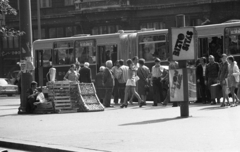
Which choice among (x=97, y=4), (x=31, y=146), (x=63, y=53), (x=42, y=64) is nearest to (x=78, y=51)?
(x=63, y=53)

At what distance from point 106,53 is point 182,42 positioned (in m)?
15.4

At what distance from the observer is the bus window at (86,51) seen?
30922 mm

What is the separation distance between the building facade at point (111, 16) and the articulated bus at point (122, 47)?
46.2 feet

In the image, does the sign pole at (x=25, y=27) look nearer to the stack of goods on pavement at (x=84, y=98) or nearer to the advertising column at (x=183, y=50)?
the stack of goods on pavement at (x=84, y=98)

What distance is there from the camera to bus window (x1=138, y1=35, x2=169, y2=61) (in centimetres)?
2798

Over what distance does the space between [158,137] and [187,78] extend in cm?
455

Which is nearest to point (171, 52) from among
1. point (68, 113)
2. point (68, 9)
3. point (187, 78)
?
point (187, 78)

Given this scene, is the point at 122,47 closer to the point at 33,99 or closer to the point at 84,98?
the point at 84,98

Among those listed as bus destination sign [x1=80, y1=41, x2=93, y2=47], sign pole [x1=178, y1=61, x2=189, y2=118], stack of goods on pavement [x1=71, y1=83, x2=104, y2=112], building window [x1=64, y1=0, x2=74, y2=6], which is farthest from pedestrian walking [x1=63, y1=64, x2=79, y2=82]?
building window [x1=64, y1=0, x2=74, y2=6]

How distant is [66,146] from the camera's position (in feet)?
33.7

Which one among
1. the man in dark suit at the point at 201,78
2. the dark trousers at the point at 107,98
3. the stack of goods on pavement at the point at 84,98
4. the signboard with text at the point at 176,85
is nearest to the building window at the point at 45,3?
the dark trousers at the point at 107,98

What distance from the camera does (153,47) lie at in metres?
28.3

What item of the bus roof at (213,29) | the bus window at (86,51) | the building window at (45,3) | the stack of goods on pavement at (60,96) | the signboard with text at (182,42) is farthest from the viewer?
the building window at (45,3)

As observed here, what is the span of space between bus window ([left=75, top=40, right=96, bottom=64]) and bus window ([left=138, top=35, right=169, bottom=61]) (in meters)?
2.99
